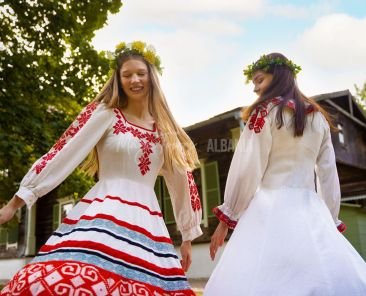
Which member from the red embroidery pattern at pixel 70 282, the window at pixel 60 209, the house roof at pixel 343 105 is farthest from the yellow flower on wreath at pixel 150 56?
the window at pixel 60 209

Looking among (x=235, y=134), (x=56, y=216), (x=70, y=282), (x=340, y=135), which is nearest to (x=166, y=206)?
(x=235, y=134)

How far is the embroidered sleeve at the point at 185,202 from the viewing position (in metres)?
2.78

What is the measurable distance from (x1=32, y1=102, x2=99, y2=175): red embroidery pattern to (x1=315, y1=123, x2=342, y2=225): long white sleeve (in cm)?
144

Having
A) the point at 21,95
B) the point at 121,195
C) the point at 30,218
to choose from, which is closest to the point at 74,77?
the point at 21,95

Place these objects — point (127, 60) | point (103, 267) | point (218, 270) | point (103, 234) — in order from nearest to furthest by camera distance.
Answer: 1. point (103, 267)
2. point (103, 234)
3. point (218, 270)
4. point (127, 60)

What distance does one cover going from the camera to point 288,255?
83.0 inches

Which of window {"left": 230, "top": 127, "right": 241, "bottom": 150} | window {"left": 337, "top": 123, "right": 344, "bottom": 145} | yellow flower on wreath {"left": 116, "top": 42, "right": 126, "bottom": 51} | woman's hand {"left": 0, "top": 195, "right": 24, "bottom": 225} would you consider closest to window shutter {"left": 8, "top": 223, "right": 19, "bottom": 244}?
window {"left": 230, "top": 127, "right": 241, "bottom": 150}

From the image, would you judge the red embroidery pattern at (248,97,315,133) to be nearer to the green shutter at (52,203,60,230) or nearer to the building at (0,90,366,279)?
the building at (0,90,366,279)

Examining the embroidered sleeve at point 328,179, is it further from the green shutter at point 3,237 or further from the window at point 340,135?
the green shutter at point 3,237

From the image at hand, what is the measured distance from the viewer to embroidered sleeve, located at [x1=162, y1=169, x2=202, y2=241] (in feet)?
9.13

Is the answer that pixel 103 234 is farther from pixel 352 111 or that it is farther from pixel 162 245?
pixel 352 111

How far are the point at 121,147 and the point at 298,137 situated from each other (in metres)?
1.02

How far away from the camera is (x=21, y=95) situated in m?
8.38

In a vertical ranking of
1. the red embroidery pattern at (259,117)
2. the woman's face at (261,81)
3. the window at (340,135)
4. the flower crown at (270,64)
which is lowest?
the red embroidery pattern at (259,117)
